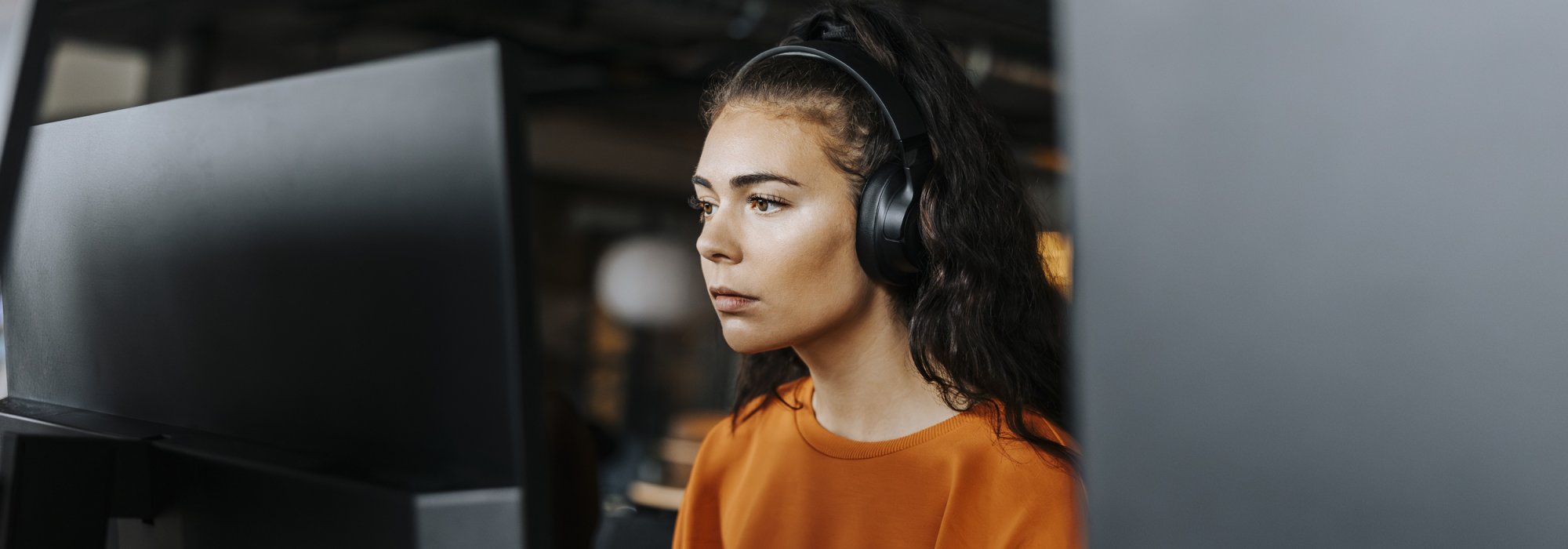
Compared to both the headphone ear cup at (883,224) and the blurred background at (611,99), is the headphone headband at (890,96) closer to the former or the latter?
the headphone ear cup at (883,224)

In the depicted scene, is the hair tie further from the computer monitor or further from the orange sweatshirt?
the computer monitor

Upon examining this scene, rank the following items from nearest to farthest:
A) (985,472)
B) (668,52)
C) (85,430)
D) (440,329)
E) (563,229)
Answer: (440,329) → (85,430) → (985,472) → (668,52) → (563,229)

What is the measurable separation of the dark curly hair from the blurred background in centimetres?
126

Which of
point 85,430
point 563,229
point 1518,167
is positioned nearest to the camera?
point 1518,167

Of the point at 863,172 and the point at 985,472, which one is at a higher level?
the point at 863,172

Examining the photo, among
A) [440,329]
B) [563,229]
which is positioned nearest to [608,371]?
[563,229]

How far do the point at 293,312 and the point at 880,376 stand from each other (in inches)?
22.0

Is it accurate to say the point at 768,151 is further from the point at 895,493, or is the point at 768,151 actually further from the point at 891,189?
the point at 895,493

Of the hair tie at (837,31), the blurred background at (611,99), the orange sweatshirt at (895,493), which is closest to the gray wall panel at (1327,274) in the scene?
the orange sweatshirt at (895,493)

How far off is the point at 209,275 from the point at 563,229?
6.65 meters

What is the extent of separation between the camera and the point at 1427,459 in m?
0.39

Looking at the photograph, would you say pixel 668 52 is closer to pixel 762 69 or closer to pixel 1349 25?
pixel 762 69

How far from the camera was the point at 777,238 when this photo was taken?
891 millimetres

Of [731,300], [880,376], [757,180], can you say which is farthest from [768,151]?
[880,376]
